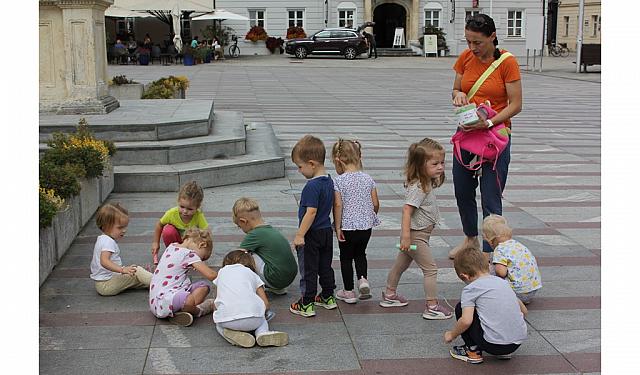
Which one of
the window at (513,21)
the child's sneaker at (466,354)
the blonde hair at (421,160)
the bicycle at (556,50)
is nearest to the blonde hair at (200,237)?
the blonde hair at (421,160)

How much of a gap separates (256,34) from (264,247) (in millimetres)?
45007

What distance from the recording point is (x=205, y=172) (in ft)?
31.2

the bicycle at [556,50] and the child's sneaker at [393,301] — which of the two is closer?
the child's sneaker at [393,301]

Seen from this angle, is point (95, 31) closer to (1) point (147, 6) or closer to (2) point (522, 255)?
(2) point (522, 255)

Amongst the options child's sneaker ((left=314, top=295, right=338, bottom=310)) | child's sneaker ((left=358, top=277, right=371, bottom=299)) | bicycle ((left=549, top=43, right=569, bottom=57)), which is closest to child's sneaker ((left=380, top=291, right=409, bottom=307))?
child's sneaker ((left=358, top=277, right=371, bottom=299))

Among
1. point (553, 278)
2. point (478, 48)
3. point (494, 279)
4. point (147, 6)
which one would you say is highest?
point (147, 6)

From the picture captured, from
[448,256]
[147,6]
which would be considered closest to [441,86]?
[147,6]

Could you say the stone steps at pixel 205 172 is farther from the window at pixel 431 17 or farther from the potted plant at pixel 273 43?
the window at pixel 431 17

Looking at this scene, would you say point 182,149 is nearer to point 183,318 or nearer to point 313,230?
point 313,230

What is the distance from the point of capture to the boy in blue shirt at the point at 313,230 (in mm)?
5305

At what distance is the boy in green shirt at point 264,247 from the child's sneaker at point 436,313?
37.2 inches

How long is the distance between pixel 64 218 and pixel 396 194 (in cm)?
410

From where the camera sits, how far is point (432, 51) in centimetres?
4931

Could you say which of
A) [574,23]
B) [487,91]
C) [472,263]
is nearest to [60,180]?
[487,91]
